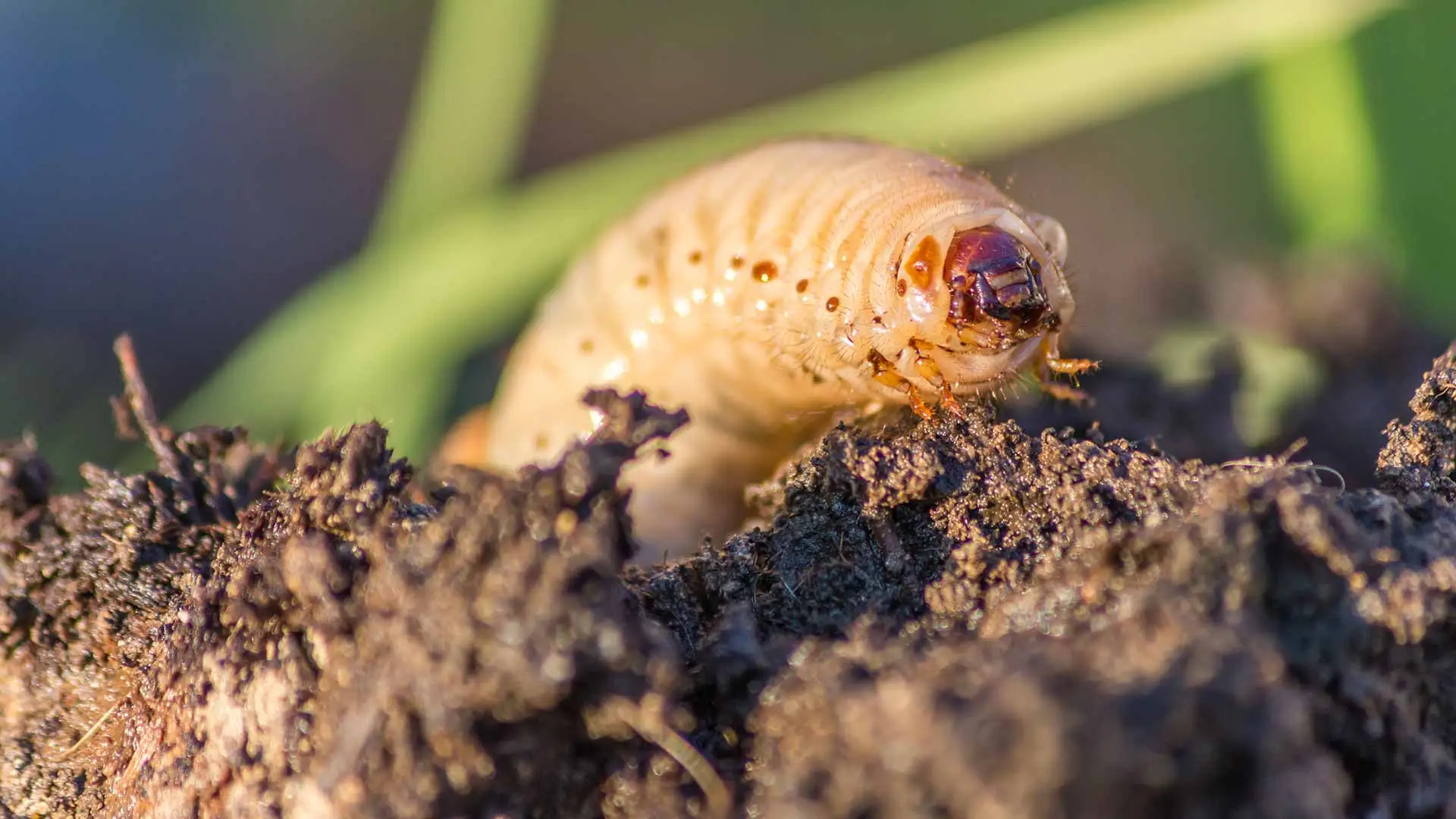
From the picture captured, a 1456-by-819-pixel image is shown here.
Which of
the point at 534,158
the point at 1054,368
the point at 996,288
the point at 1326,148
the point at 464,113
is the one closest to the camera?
the point at 996,288

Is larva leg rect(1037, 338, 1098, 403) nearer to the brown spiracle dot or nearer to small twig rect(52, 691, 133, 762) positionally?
the brown spiracle dot

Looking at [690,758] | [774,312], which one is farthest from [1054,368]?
[690,758]

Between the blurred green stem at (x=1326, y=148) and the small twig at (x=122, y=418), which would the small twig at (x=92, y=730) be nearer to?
the small twig at (x=122, y=418)

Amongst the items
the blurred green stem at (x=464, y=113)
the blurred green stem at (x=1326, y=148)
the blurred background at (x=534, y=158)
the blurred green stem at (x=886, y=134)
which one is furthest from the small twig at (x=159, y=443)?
the blurred green stem at (x=1326, y=148)

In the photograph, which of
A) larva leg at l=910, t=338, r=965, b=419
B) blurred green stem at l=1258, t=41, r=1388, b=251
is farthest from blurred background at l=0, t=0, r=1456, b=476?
larva leg at l=910, t=338, r=965, b=419

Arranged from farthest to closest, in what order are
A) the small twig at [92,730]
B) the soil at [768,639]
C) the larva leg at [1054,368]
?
the larva leg at [1054,368] < the small twig at [92,730] < the soil at [768,639]

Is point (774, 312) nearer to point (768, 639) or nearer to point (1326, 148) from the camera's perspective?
point (768, 639)
